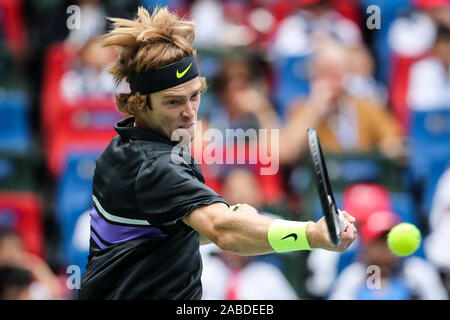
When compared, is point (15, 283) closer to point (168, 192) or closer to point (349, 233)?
point (168, 192)

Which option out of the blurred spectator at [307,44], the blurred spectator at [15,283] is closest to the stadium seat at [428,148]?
the blurred spectator at [307,44]

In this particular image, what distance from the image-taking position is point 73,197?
685 centimetres

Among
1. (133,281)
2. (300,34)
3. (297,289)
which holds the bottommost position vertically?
(297,289)

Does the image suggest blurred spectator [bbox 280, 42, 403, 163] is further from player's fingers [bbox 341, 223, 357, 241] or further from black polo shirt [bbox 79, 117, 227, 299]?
player's fingers [bbox 341, 223, 357, 241]

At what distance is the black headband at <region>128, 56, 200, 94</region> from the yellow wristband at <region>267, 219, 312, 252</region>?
0.86 metres

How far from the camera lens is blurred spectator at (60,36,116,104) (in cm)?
745

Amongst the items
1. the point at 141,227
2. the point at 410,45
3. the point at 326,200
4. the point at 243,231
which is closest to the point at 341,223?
the point at 326,200

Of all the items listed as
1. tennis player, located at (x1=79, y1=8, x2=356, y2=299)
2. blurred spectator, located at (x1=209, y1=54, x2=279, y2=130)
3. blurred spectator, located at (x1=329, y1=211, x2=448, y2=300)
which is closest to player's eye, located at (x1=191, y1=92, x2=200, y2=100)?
tennis player, located at (x1=79, y1=8, x2=356, y2=299)

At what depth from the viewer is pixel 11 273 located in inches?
243

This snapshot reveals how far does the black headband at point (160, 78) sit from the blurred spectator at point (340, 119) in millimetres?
3447

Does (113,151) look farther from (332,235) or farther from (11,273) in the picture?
(11,273)

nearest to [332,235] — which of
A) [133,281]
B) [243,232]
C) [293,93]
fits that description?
[243,232]

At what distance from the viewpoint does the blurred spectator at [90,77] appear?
24.5 ft
